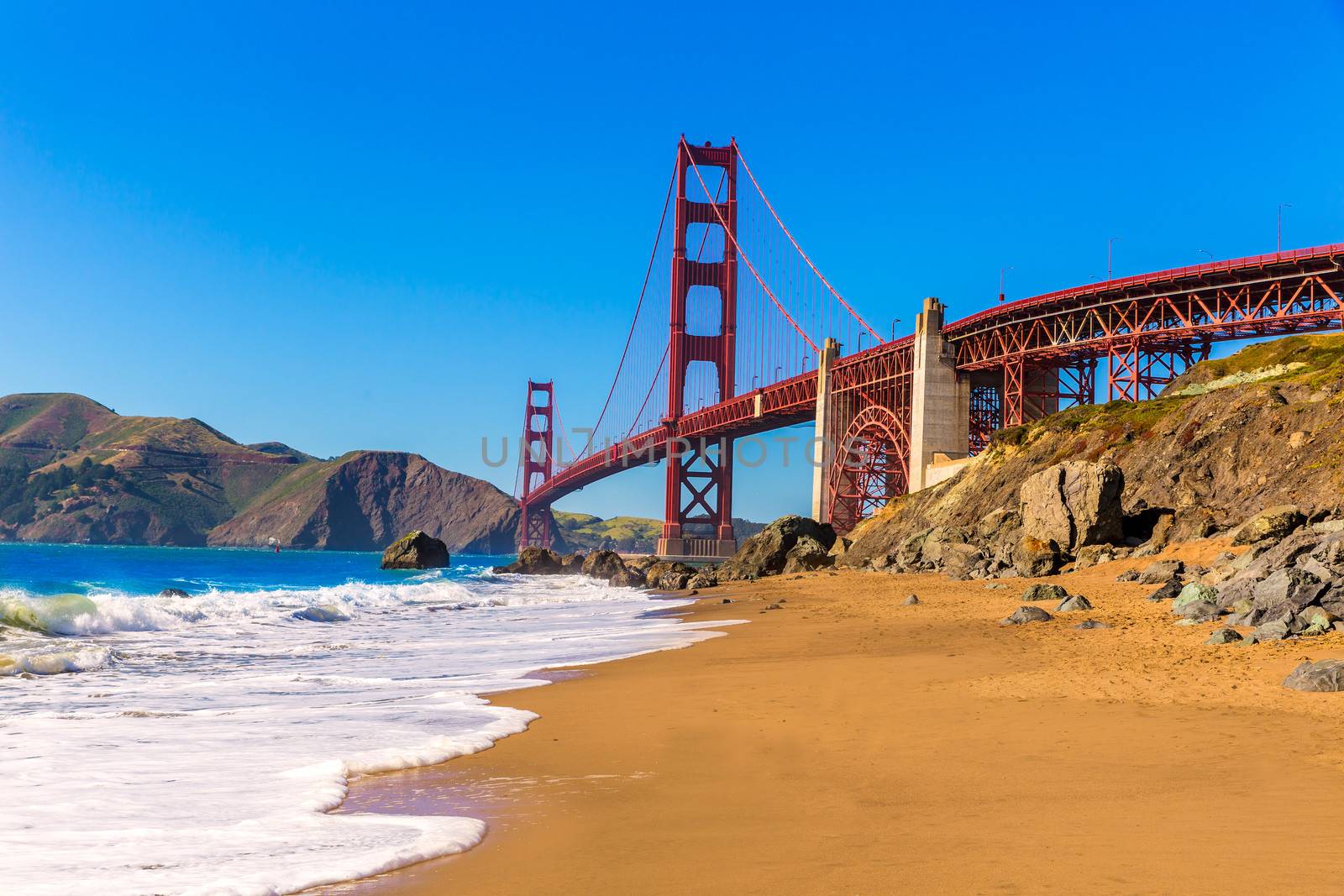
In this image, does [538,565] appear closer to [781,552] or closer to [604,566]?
[604,566]

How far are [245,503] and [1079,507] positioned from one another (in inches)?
7409

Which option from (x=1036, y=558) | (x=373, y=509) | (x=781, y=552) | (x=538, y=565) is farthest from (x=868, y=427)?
(x=373, y=509)

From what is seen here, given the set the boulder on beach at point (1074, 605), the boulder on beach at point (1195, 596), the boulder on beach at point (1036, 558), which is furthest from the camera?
the boulder on beach at point (1036, 558)

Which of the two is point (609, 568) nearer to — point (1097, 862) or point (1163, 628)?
point (1163, 628)

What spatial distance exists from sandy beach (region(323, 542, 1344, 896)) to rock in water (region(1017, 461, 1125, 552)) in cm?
1203

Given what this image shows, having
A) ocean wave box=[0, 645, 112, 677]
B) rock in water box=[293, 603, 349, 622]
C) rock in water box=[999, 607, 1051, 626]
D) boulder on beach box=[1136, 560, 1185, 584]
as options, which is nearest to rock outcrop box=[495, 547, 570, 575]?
rock in water box=[293, 603, 349, 622]

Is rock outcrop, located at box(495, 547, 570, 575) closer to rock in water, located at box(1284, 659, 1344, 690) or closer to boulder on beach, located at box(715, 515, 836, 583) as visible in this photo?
boulder on beach, located at box(715, 515, 836, 583)

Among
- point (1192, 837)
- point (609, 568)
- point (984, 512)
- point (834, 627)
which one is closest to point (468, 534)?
point (609, 568)

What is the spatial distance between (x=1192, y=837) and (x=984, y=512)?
94.5 ft

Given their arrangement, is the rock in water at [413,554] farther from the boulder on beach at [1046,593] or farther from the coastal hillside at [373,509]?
the coastal hillside at [373,509]

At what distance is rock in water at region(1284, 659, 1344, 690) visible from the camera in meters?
7.28

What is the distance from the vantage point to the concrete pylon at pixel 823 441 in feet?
176

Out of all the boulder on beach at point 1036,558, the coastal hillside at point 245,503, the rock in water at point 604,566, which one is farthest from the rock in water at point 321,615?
the coastal hillside at point 245,503

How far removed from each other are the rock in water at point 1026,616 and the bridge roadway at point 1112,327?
80.5 ft
